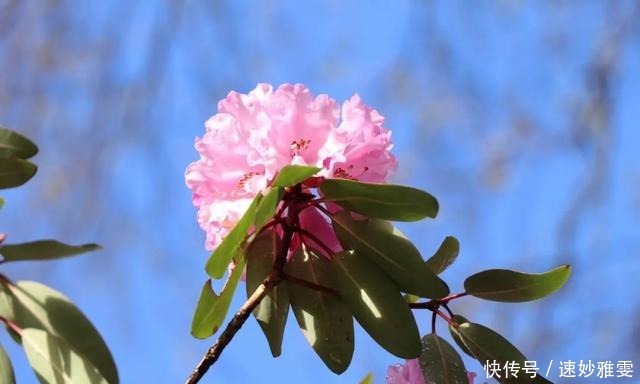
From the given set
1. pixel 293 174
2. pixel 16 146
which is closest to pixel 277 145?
pixel 293 174

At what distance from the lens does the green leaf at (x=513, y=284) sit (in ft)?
2.49

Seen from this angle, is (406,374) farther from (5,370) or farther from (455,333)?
(5,370)

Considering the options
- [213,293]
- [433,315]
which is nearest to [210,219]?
[213,293]

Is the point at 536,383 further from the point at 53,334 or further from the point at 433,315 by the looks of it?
the point at 53,334

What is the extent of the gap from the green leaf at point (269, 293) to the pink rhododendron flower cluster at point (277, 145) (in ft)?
0.10

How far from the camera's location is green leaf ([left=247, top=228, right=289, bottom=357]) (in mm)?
727

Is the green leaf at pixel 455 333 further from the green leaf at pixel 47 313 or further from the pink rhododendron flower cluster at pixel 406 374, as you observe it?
the green leaf at pixel 47 313

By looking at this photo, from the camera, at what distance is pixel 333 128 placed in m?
0.75

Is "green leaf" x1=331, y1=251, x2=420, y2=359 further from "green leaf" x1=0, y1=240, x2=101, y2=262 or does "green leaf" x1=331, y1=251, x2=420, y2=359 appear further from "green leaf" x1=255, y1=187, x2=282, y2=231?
"green leaf" x1=0, y1=240, x2=101, y2=262

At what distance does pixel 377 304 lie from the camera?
70 centimetres

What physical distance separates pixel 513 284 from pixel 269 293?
7.8 inches

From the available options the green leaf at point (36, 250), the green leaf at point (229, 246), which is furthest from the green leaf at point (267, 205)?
the green leaf at point (36, 250)

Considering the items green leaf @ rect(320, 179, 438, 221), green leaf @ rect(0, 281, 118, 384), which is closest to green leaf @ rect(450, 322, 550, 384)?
green leaf @ rect(320, 179, 438, 221)

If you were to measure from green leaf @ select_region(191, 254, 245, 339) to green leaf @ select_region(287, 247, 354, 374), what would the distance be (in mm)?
48
